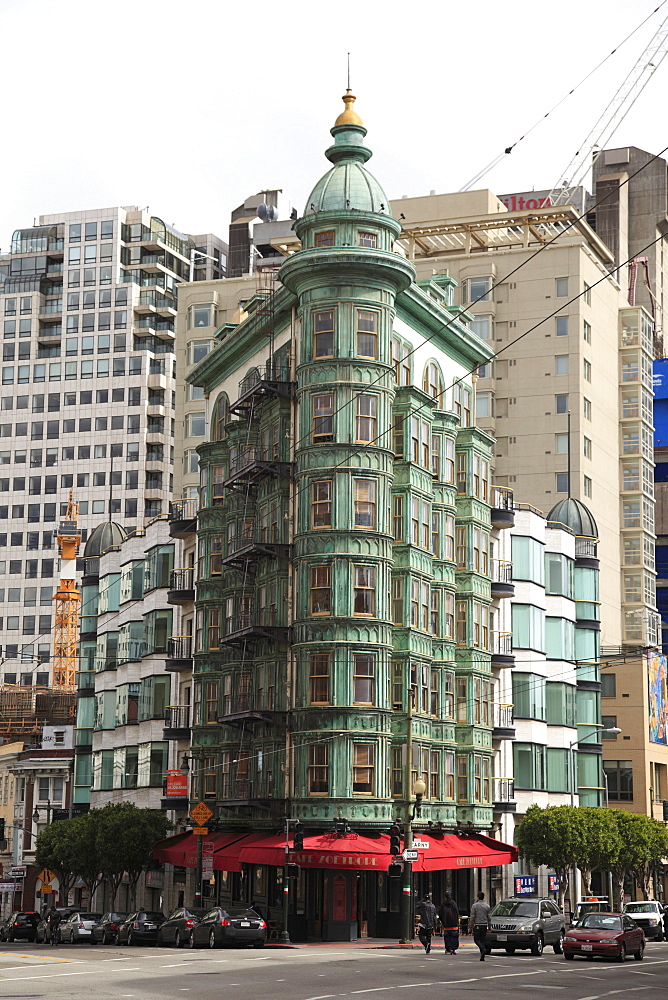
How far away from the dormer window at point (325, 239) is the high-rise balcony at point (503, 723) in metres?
23.4

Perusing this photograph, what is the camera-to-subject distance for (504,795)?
6769 cm

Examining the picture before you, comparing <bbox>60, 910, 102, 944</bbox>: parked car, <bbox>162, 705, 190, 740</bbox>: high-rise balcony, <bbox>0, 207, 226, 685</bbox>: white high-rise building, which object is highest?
<bbox>0, 207, 226, 685</bbox>: white high-rise building

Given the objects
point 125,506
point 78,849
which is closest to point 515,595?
point 78,849

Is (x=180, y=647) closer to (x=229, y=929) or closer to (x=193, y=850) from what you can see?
(x=193, y=850)

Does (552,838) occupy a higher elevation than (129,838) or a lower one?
higher

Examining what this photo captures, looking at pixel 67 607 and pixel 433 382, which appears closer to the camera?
pixel 433 382

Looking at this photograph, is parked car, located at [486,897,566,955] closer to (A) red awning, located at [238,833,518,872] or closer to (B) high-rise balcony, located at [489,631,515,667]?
(A) red awning, located at [238,833,518,872]

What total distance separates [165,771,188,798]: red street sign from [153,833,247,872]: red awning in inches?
84.0

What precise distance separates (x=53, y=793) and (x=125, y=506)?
175 ft

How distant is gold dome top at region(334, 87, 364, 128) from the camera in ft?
196

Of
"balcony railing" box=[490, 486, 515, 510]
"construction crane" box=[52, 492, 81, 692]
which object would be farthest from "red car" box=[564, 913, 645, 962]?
"construction crane" box=[52, 492, 81, 692]

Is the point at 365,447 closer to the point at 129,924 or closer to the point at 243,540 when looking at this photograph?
the point at 243,540

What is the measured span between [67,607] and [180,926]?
4127 inches

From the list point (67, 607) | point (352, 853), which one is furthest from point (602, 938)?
point (67, 607)
